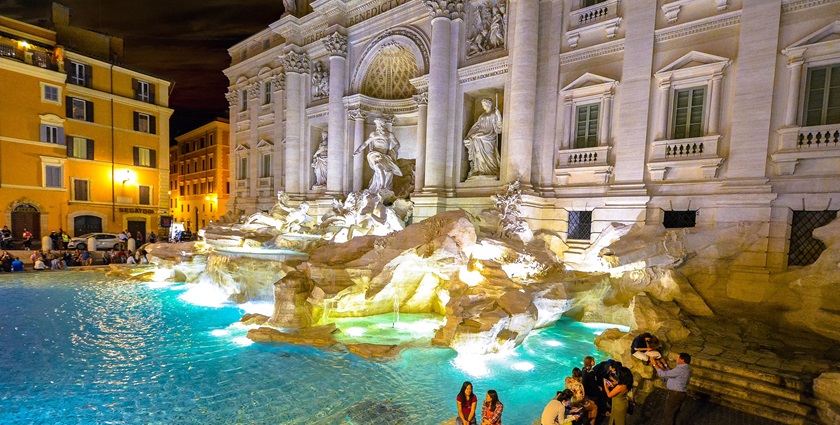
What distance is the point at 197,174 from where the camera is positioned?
32.8m

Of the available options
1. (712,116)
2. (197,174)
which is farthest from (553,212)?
(197,174)

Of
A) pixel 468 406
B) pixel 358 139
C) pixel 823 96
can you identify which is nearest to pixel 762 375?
pixel 468 406

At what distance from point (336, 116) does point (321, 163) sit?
254 centimetres

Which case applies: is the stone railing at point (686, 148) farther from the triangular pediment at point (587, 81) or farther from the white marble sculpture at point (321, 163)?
the white marble sculpture at point (321, 163)

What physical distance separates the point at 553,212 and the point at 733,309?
4714 millimetres

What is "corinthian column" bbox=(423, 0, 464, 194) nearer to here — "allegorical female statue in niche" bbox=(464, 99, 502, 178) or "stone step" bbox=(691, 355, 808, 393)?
"allegorical female statue in niche" bbox=(464, 99, 502, 178)

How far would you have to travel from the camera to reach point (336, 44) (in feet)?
51.5

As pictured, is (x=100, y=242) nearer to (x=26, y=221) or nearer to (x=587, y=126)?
(x=26, y=221)

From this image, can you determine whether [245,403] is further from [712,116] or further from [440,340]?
[712,116]

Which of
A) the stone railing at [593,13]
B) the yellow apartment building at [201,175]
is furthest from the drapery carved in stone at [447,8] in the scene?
the yellow apartment building at [201,175]

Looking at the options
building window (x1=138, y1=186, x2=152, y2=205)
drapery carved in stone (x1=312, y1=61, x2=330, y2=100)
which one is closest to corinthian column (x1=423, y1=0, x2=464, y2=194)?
drapery carved in stone (x1=312, y1=61, x2=330, y2=100)

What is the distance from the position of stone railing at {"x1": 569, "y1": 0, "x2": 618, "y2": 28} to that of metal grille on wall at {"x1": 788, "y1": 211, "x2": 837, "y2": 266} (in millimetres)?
6551

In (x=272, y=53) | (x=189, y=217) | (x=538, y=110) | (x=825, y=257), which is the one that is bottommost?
(x=189, y=217)

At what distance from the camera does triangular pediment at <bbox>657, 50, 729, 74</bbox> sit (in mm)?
8617
